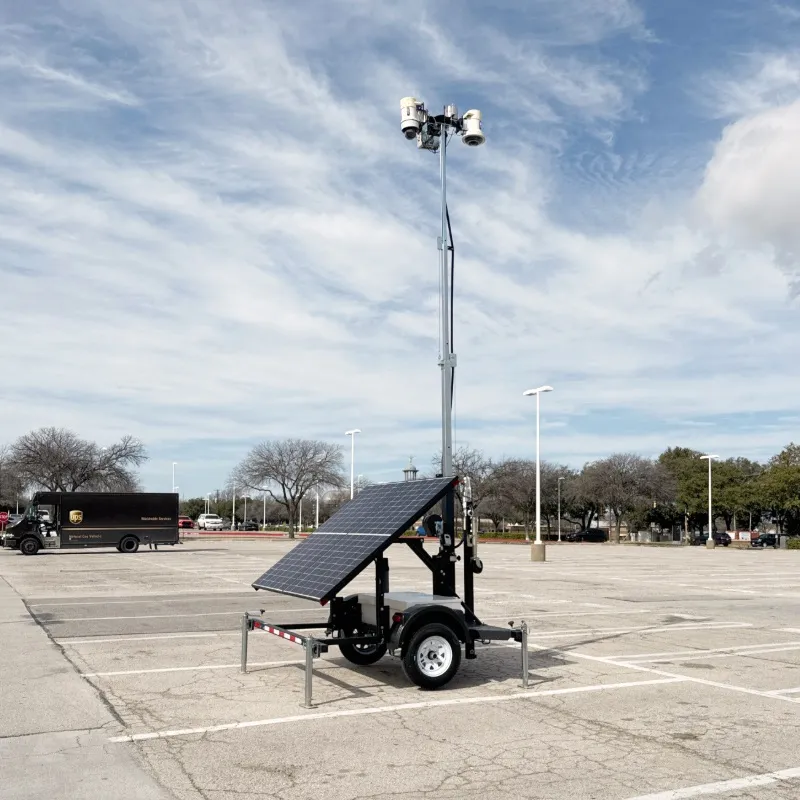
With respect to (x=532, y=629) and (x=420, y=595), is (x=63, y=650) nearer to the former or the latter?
(x=420, y=595)

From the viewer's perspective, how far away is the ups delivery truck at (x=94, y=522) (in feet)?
130

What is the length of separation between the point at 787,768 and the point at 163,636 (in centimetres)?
933

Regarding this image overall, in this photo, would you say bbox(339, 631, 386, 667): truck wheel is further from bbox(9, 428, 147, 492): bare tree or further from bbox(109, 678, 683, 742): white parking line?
bbox(9, 428, 147, 492): bare tree

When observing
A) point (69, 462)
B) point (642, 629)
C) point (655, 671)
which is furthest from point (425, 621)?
point (69, 462)

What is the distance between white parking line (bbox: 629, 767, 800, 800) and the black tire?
3.40 metres

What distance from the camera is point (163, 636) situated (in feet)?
43.3

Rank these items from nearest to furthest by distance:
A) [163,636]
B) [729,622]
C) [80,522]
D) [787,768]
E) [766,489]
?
1. [787,768]
2. [163,636]
3. [729,622]
4. [80,522]
5. [766,489]

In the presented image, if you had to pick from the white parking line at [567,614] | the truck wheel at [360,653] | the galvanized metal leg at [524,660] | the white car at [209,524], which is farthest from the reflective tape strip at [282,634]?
the white car at [209,524]

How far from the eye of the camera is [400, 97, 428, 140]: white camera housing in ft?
36.8

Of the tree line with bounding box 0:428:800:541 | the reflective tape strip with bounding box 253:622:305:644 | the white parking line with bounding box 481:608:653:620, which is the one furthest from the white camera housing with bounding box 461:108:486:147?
the tree line with bounding box 0:428:800:541

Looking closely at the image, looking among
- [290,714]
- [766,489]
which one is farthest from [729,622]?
[766,489]

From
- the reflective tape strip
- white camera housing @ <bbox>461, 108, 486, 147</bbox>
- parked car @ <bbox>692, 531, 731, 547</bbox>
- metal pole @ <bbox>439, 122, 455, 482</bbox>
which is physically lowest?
parked car @ <bbox>692, 531, 731, 547</bbox>

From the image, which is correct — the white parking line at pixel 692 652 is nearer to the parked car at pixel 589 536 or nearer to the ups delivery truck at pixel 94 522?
the ups delivery truck at pixel 94 522

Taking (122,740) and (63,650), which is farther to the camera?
(63,650)
